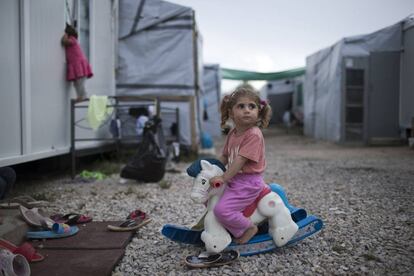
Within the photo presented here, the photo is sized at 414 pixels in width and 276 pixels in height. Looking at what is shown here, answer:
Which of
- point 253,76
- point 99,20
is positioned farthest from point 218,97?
point 99,20

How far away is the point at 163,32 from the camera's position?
22.9 ft

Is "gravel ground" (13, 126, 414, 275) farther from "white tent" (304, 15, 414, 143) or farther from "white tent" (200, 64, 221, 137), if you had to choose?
"white tent" (200, 64, 221, 137)

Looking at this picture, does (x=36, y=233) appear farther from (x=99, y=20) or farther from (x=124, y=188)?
(x=99, y=20)

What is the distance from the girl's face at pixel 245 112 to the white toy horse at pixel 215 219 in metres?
0.31

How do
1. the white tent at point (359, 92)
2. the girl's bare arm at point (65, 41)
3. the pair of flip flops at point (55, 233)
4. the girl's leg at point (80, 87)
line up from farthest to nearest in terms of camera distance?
1. the white tent at point (359, 92)
2. the girl's leg at point (80, 87)
3. the girl's bare arm at point (65, 41)
4. the pair of flip flops at point (55, 233)

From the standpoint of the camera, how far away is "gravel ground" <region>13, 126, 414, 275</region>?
206 cm

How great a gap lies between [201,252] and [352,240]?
3.23ft

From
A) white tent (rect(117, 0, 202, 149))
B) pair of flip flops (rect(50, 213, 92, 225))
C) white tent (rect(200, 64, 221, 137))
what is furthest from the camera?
white tent (rect(200, 64, 221, 137))

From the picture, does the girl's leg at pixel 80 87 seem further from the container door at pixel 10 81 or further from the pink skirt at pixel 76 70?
the container door at pixel 10 81

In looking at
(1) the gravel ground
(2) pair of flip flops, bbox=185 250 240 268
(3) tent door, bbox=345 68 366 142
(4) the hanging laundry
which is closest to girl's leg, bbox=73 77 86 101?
(4) the hanging laundry

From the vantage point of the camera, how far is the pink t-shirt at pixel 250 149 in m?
2.15

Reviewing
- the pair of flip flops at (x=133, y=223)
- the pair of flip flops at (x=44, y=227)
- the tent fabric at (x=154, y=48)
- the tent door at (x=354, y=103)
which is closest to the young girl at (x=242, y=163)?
the pair of flip flops at (x=133, y=223)

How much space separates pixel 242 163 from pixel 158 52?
530 centimetres

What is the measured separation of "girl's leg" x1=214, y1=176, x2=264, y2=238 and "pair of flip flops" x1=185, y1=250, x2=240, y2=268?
0.40 feet
